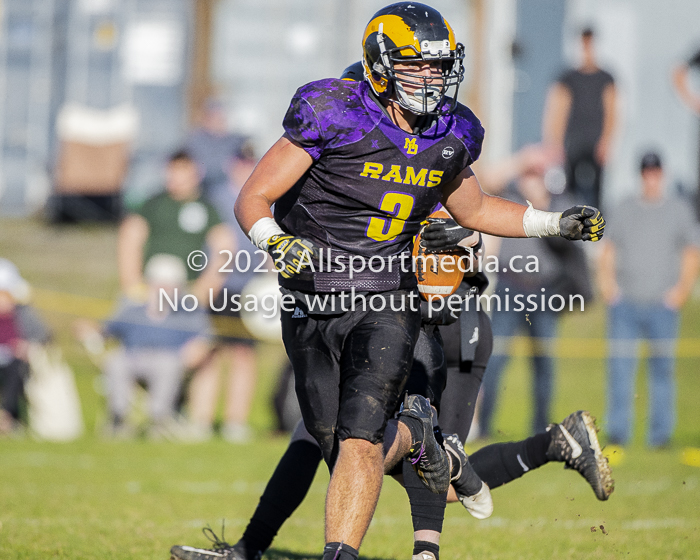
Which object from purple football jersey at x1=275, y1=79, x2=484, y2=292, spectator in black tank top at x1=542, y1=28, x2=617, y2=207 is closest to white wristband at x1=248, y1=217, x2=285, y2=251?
purple football jersey at x1=275, y1=79, x2=484, y2=292

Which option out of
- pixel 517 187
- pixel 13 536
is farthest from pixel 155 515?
pixel 517 187

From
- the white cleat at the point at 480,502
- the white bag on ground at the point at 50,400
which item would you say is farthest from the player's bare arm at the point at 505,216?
the white bag on ground at the point at 50,400

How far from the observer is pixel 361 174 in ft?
12.0

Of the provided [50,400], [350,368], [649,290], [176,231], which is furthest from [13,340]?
[350,368]

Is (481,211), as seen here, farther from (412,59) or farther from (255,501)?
(255,501)

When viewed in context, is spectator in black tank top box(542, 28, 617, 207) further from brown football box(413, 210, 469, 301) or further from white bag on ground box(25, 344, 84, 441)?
brown football box(413, 210, 469, 301)

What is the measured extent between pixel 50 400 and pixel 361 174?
253 inches

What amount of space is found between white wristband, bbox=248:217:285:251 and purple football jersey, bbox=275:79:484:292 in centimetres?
31

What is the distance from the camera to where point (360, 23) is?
16484 millimetres

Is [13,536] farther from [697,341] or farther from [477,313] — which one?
[697,341]

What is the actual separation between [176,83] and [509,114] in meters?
5.56

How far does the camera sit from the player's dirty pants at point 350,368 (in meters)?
3.48

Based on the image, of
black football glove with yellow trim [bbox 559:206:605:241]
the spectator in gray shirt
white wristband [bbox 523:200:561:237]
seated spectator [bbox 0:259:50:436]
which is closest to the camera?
black football glove with yellow trim [bbox 559:206:605:241]

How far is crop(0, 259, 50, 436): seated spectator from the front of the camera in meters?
9.27
